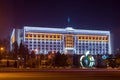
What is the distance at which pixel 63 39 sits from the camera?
170000 mm

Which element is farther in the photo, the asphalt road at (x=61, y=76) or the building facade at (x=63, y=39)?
the building facade at (x=63, y=39)

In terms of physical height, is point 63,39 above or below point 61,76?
above

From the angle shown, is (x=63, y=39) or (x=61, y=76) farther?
(x=63, y=39)

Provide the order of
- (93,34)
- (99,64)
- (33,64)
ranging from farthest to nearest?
1. (93,34)
2. (99,64)
3. (33,64)

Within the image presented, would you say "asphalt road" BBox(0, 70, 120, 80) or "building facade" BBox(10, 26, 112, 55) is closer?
"asphalt road" BBox(0, 70, 120, 80)

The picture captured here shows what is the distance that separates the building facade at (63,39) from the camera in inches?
6481

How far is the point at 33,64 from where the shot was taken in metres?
75.4

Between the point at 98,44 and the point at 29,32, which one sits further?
the point at 98,44

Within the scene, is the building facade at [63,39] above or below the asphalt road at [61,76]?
above

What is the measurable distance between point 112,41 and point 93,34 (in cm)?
1099

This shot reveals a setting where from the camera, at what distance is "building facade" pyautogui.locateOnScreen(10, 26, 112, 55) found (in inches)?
6481

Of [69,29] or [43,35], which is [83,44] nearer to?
[69,29]

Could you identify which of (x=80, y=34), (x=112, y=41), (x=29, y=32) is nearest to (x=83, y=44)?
(x=80, y=34)

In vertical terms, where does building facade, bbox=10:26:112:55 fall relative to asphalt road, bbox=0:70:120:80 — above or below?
above
